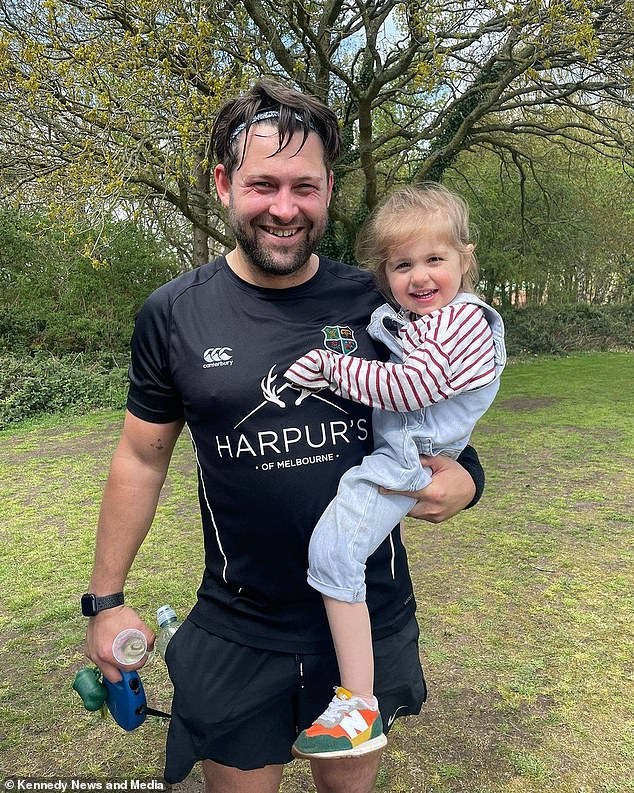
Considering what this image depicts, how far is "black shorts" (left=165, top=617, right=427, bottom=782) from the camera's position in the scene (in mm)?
1858

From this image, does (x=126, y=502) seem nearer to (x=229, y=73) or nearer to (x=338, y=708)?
(x=338, y=708)

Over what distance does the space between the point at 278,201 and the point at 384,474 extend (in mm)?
795

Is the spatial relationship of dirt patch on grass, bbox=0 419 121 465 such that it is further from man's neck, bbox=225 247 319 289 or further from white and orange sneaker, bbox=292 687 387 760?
white and orange sneaker, bbox=292 687 387 760

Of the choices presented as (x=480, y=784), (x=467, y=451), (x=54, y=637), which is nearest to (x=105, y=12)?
(x=54, y=637)

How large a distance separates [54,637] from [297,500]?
326cm

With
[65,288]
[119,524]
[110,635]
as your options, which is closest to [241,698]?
[110,635]

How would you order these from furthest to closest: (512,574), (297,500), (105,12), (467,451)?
(105,12)
(512,574)
(467,451)
(297,500)

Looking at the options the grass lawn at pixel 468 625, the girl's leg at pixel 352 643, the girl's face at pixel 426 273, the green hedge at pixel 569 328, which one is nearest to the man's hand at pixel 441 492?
the girl's leg at pixel 352 643

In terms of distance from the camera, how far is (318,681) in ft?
6.24

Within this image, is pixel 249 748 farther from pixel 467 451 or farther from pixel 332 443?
pixel 467 451

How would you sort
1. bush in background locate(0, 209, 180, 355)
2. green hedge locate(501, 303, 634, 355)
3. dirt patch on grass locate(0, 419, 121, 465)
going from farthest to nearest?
green hedge locate(501, 303, 634, 355) → bush in background locate(0, 209, 180, 355) → dirt patch on grass locate(0, 419, 121, 465)

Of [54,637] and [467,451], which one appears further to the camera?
[54,637]

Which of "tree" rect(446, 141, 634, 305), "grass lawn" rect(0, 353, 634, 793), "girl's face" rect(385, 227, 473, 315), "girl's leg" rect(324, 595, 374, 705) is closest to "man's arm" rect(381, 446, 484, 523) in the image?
"girl's leg" rect(324, 595, 374, 705)

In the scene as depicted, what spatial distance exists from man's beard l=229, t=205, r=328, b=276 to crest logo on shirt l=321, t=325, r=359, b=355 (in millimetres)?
196
